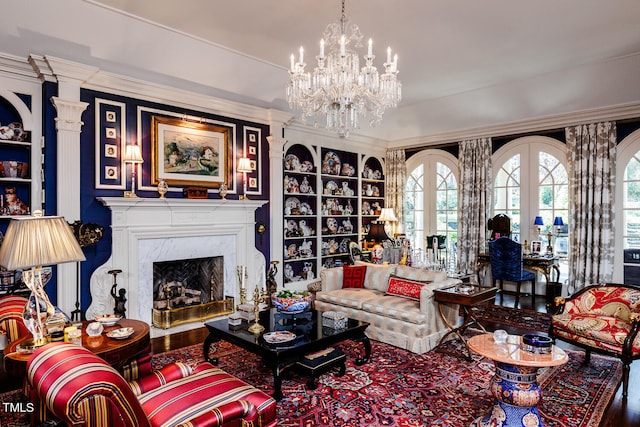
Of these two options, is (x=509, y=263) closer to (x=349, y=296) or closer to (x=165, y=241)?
(x=349, y=296)

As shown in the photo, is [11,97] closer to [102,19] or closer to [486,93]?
[102,19]

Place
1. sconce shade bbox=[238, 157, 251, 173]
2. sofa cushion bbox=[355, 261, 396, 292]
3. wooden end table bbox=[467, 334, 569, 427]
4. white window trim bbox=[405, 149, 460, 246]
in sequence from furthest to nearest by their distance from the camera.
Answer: white window trim bbox=[405, 149, 460, 246] → sconce shade bbox=[238, 157, 251, 173] → sofa cushion bbox=[355, 261, 396, 292] → wooden end table bbox=[467, 334, 569, 427]

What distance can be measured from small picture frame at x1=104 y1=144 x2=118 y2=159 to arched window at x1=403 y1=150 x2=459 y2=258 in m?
5.89

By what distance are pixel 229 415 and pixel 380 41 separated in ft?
13.0

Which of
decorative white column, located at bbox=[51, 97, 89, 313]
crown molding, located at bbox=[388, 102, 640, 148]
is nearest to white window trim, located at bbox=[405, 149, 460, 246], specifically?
crown molding, located at bbox=[388, 102, 640, 148]

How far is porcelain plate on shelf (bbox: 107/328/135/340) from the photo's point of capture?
2561 mm

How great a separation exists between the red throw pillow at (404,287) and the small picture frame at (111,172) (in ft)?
11.6

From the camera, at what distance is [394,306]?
4.23 meters

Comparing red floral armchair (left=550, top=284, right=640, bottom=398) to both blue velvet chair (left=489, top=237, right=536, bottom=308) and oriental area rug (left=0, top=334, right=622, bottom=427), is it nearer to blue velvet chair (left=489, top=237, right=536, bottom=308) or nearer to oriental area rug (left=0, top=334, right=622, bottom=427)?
oriental area rug (left=0, top=334, right=622, bottom=427)

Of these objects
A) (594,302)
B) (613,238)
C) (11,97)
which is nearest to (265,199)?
(11,97)

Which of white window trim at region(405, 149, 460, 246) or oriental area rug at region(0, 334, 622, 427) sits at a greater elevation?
white window trim at region(405, 149, 460, 246)

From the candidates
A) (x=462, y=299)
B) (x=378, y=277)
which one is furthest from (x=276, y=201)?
(x=462, y=299)

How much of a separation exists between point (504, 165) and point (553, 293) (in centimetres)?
238

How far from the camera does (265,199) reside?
6.05 m
